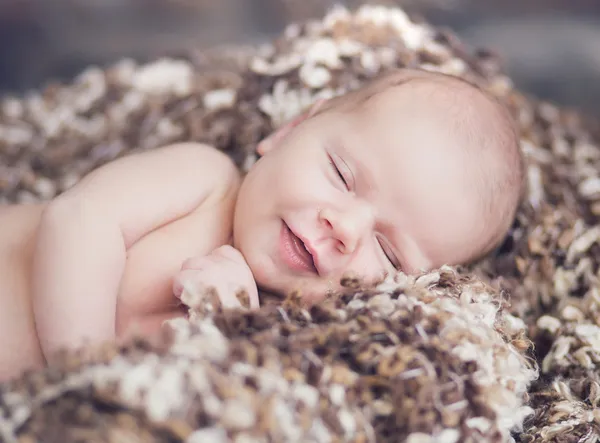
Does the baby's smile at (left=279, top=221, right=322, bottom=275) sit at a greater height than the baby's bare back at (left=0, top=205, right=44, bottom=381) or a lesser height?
greater

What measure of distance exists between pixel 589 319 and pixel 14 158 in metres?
1.21

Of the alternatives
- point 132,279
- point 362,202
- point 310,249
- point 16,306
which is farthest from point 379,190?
point 16,306

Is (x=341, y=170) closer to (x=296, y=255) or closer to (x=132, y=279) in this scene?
(x=296, y=255)

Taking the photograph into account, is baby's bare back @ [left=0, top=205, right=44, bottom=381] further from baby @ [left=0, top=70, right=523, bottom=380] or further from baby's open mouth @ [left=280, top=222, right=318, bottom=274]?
baby's open mouth @ [left=280, top=222, right=318, bottom=274]

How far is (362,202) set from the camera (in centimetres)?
95

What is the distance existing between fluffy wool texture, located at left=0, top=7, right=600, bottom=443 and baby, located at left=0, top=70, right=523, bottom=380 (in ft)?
0.31

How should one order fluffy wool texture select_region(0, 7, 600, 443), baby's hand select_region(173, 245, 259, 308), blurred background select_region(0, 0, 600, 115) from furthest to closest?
blurred background select_region(0, 0, 600, 115), baby's hand select_region(173, 245, 259, 308), fluffy wool texture select_region(0, 7, 600, 443)

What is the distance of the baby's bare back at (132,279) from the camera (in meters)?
0.93

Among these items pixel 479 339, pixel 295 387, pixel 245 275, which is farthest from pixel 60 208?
pixel 479 339

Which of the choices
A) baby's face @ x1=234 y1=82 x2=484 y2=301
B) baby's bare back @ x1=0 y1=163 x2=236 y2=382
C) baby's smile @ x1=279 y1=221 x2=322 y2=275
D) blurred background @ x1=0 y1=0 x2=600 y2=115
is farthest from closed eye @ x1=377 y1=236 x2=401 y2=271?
blurred background @ x1=0 y1=0 x2=600 y2=115

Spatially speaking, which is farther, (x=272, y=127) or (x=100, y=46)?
(x=100, y=46)

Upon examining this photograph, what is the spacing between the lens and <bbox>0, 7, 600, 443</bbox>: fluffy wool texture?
615 mm

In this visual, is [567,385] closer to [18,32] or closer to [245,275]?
[245,275]

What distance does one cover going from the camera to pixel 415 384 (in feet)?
2.33
